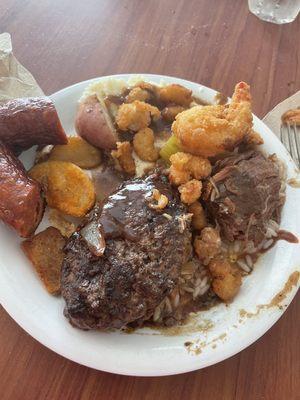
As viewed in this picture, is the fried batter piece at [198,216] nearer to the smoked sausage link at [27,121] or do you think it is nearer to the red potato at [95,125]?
the red potato at [95,125]

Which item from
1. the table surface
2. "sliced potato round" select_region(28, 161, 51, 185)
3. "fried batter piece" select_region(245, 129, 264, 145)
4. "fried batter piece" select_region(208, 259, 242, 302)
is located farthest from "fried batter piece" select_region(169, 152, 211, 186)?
the table surface

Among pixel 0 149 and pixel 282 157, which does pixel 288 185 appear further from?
pixel 0 149

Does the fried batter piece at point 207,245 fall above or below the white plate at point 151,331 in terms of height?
above

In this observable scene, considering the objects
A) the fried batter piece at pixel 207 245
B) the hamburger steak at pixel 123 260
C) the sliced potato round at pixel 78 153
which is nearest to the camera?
the hamburger steak at pixel 123 260

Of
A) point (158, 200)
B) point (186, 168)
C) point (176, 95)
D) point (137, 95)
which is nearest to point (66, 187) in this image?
point (158, 200)

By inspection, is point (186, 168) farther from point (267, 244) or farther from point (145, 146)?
point (267, 244)

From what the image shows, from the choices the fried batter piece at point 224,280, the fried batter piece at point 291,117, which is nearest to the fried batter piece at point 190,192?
the fried batter piece at point 224,280

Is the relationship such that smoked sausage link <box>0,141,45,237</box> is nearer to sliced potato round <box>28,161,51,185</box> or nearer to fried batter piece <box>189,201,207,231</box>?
sliced potato round <box>28,161,51,185</box>

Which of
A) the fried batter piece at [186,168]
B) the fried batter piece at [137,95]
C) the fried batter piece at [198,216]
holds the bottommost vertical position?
the fried batter piece at [198,216]

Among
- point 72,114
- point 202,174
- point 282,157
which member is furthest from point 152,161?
point 282,157

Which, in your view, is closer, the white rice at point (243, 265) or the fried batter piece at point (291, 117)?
the white rice at point (243, 265)
